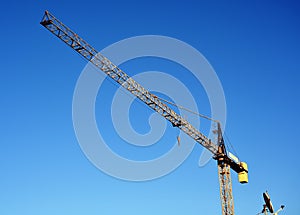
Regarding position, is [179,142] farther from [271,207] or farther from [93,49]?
[271,207]

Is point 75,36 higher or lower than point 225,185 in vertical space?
higher

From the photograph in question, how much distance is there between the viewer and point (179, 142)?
68562 millimetres

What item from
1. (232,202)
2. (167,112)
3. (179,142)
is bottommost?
(232,202)

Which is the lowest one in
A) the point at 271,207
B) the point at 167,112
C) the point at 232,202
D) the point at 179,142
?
the point at 271,207

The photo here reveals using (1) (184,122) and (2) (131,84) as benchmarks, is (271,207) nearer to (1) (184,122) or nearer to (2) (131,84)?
(2) (131,84)

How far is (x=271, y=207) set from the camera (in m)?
20.9

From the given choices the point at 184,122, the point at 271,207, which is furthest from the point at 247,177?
the point at 271,207

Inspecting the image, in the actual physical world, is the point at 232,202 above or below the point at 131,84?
below

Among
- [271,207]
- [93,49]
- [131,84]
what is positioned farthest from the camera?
Result: [131,84]

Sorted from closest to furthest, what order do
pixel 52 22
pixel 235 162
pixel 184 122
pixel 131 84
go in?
pixel 52 22, pixel 131 84, pixel 184 122, pixel 235 162

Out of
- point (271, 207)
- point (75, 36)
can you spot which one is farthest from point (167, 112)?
point (271, 207)

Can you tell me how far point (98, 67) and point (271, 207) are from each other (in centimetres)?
4642

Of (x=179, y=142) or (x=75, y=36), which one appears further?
(x=179, y=142)

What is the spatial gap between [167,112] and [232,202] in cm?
2268
